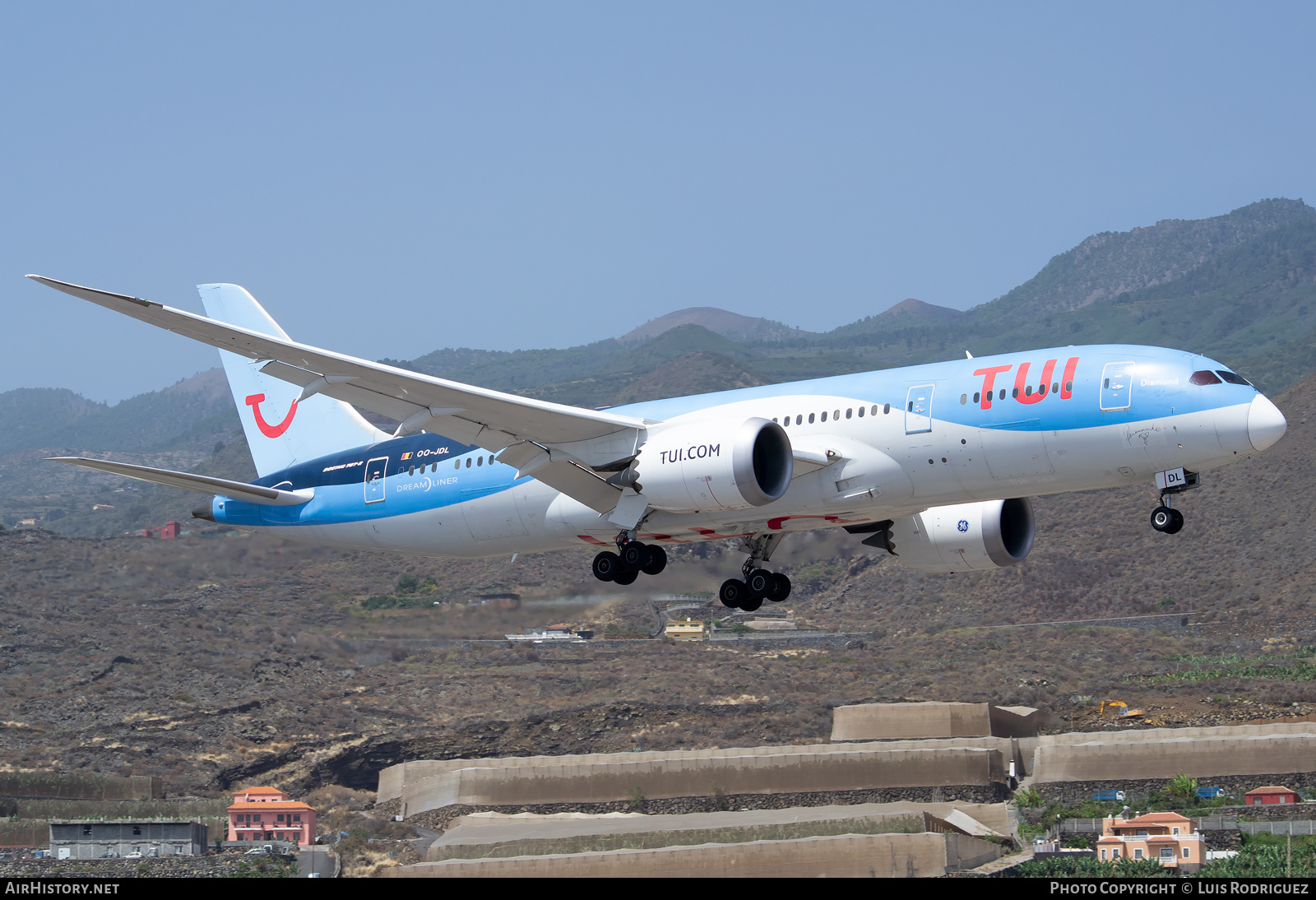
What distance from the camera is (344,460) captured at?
38.1 meters

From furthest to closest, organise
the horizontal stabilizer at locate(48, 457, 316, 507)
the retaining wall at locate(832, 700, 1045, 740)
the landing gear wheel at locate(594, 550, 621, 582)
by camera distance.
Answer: the retaining wall at locate(832, 700, 1045, 740)
the landing gear wheel at locate(594, 550, 621, 582)
the horizontal stabilizer at locate(48, 457, 316, 507)

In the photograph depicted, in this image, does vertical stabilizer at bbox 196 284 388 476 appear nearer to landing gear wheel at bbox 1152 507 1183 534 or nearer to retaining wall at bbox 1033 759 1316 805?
landing gear wheel at bbox 1152 507 1183 534

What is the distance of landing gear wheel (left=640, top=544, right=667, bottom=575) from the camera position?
32.9 meters

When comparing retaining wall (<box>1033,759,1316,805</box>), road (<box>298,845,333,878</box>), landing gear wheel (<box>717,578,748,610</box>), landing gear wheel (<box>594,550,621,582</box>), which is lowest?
road (<box>298,845,333,878</box>)

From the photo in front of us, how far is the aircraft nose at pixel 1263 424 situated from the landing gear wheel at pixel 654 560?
12827 millimetres

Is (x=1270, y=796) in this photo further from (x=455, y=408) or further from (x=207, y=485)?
(x=207, y=485)

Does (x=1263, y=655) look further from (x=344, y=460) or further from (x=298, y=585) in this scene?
(x=344, y=460)

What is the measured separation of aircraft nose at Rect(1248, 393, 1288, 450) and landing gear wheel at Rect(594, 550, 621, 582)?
45.6 feet

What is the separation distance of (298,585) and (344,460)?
66472 millimetres

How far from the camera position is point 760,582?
117 feet

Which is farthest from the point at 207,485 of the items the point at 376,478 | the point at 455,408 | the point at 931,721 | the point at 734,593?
the point at 931,721

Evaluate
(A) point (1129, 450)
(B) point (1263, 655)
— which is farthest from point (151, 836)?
(B) point (1263, 655)

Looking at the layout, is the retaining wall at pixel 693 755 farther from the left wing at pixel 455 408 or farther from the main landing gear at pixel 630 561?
the left wing at pixel 455 408

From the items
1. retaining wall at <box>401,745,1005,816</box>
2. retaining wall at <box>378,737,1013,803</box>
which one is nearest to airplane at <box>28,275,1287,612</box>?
retaining wall at <box>401,745,1005,816</box>
